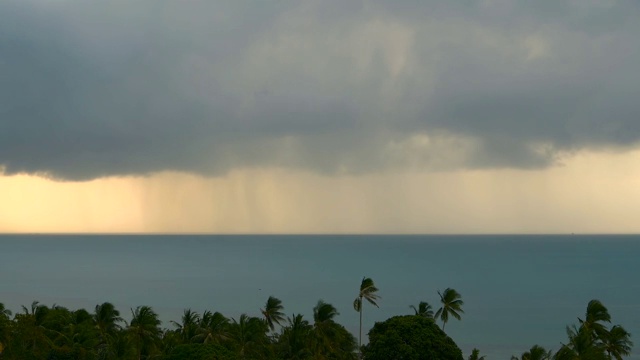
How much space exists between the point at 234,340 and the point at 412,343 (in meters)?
18.3

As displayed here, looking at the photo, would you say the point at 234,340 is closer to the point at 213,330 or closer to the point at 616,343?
the point at 213,330

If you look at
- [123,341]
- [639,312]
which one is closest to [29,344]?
[123,341]

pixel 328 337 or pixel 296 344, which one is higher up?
pixel 328 337

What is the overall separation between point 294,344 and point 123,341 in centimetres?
1548

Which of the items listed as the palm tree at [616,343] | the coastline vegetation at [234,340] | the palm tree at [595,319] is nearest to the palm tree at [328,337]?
the coastline vegetation at [234,340]

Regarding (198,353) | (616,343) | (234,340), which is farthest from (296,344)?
(616,343)

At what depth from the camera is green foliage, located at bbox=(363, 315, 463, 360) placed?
53781mm

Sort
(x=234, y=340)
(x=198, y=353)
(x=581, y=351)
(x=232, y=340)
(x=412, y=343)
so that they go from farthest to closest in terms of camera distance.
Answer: (x=234, y=340) → (x=232, y=340) → (x=581, y=351) → (x=412, y=343) → (x=198, y=353)

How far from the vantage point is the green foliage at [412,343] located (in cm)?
5378

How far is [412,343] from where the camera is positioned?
54.2 metres

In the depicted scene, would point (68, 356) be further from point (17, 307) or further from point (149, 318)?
point (17, 307)

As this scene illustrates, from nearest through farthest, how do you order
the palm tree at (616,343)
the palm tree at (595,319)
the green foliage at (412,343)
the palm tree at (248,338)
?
1. the green foliage at (412,343)
2. the palm tree at (248,338)
3. the palm tree at (616,343)
4. the palm tree at (595,319)

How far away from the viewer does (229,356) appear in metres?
45.8

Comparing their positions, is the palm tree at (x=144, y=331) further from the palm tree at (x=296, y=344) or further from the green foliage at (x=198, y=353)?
the green foliage at (x=198, y=353)
